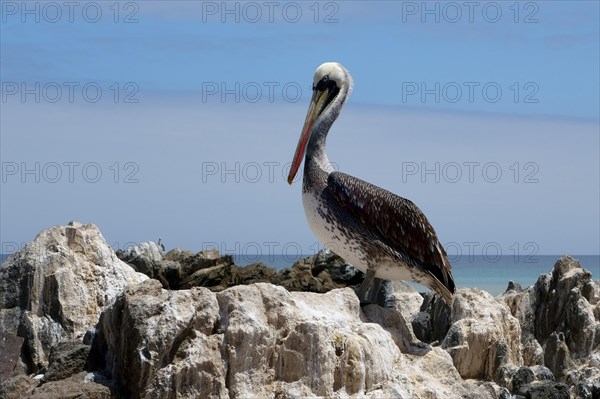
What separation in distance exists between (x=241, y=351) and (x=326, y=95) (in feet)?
12.9

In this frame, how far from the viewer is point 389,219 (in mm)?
11578

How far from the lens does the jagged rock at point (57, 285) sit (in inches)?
491

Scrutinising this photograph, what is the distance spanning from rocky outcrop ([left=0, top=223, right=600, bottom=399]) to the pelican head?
2.18 m

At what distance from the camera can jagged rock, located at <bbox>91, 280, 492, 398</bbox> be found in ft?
28.7

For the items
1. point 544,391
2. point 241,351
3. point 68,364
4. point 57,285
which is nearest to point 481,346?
point 544,391

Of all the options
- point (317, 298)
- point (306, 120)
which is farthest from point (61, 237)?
point (317, 298)

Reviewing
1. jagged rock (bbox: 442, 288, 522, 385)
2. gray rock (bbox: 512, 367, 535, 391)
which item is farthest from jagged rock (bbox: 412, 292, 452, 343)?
gray rock (bbox: 512, 367, 535, 391)

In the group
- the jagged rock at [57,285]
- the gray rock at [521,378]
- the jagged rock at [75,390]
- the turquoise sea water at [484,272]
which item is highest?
the jagged rock at [57,285]

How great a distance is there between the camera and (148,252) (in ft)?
64.3

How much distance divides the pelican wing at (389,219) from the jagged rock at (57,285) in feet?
9.58

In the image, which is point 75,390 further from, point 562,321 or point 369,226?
point 562,321

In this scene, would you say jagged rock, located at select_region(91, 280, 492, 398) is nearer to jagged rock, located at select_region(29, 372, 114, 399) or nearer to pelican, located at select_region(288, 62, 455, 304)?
jagged rock, located at select_region(29, 372, 114, 399)

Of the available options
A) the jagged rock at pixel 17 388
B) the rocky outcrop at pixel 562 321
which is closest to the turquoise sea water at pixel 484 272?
the rocky outcrop at pixel 562 321

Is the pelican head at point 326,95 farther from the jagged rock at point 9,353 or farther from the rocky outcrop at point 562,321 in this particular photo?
the rocky outcrop at point 562,321
